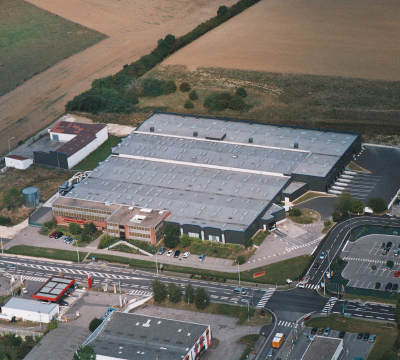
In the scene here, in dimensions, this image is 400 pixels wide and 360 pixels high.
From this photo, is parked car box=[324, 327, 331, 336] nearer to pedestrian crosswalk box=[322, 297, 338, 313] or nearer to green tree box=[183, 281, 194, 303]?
pedestrian crosswalk box=[322, 297, 338, 313]

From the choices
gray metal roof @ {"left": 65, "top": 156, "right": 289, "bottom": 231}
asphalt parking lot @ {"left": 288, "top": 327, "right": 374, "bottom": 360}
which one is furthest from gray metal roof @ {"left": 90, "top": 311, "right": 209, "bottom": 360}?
gray metal roof @ {"left": 65, "top": 156, "right": 289, "bottom": 231}

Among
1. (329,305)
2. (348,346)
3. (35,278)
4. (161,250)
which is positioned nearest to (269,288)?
(329,305)

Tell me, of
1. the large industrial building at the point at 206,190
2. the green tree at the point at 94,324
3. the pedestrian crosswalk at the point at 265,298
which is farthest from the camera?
the large industrial building at the point at 206,190

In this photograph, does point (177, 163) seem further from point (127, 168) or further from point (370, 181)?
point (370, 181)

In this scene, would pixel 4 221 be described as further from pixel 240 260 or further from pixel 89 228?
pixel 240 260

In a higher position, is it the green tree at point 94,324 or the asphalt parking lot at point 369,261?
the green tree at point 94,324

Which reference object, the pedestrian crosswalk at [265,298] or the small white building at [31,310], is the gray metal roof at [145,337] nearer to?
the small white building at [31,310]

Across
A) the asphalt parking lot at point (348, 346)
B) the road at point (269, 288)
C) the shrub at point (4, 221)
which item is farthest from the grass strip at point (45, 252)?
the asphalt parking lot at point (348, 346)
